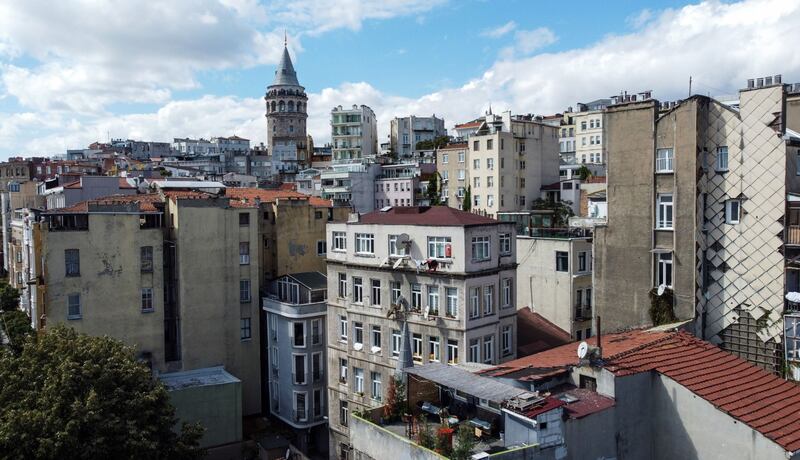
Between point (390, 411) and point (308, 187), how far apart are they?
76395mm

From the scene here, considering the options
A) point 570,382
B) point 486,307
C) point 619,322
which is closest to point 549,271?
point 486,307

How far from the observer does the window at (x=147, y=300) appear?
40.2 meters

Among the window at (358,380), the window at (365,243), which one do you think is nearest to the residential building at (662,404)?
the window at (365,243)

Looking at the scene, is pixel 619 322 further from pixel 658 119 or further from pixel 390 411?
pixel 390 411

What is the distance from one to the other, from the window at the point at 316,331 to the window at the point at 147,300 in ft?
33.0

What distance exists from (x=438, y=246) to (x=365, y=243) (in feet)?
15.8

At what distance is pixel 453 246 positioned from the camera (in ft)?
98.9

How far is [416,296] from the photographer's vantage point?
1246 inches

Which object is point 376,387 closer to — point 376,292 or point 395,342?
point 395,342

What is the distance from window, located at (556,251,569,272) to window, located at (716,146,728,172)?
1299cm

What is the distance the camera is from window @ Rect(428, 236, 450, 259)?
30500 millimetres

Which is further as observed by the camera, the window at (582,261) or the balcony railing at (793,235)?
the window at (582,261)

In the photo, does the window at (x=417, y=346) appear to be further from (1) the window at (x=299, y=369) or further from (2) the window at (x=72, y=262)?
(2) the window at (x=72, y=262)

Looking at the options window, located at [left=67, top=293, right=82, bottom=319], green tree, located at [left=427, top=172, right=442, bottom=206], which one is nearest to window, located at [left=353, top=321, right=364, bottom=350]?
window, located at [left=67, top=293, right=82, bottom=319]
